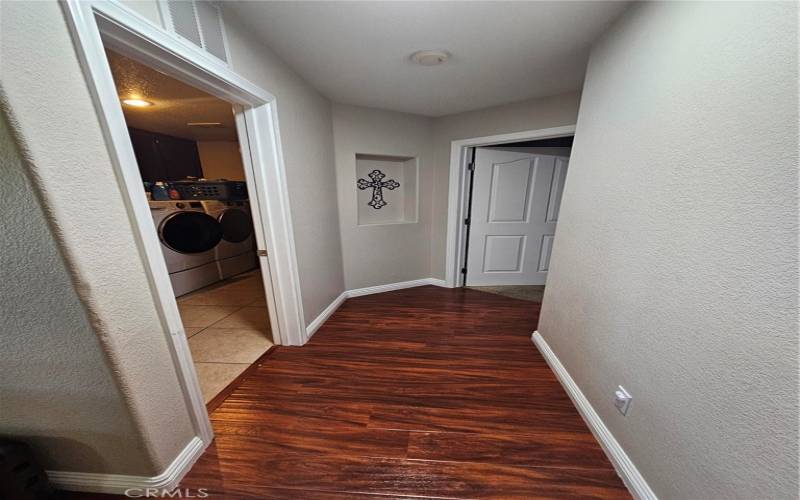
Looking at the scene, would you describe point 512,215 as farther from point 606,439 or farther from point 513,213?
point 606,439

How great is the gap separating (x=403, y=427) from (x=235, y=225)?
3.37 m

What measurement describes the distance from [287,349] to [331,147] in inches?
72.4

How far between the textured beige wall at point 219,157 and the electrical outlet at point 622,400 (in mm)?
5066

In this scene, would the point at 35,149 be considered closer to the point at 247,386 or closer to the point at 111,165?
the point at 111,165

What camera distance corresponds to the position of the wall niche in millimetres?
2775

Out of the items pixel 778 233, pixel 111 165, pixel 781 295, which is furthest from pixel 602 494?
pixel 111 165

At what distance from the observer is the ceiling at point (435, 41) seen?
3.80 ft

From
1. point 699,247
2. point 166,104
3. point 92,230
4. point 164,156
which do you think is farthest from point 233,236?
point 699,247

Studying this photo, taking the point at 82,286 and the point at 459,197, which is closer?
the point at 82,286

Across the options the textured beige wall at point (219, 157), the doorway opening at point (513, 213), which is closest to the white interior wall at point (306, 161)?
the doorway opening at point (513, 213)

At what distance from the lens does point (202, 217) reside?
2.96 metres

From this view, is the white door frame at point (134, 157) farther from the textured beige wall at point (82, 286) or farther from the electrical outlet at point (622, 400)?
the electrical outlet at point (622, 400)

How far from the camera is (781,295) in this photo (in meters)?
0.59

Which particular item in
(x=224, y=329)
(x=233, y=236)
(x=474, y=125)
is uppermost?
(x=474, y=125)
